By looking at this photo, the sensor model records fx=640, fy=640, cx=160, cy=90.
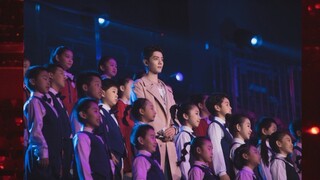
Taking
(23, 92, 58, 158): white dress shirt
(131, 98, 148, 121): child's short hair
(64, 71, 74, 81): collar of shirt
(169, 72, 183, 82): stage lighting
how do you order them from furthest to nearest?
(169, 72, 183, 82): stage lighting, (131, 98, 148, 121): child's short hair, (64, 71, 74, 81): collar of shirt, (23, 92, 58, 158): white dress shirt

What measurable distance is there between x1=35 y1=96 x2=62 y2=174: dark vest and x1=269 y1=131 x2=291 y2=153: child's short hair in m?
1.05

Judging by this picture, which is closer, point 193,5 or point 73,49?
point 73,49

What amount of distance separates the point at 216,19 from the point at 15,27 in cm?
95

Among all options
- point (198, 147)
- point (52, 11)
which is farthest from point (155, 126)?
point (52, 11)

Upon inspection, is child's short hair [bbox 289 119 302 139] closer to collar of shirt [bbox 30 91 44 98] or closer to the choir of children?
the choir of children

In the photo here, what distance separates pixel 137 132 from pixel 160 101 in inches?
7.4

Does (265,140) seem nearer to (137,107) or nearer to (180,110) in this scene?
(180,110)

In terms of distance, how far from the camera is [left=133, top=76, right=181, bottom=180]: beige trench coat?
280 centimetres

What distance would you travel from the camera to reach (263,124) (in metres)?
3.06

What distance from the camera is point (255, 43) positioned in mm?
3102

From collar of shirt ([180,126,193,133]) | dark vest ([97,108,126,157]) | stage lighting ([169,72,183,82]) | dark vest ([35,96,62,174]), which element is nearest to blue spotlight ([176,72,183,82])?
stage lighting ([169,72,183,82])

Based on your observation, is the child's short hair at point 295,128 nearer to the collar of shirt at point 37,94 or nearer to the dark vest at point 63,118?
the dark vest at point 63,118

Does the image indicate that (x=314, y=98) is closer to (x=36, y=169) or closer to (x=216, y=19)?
(x=216, y=19)

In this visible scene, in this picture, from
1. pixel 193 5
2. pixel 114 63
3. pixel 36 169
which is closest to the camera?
pixel 36 169
